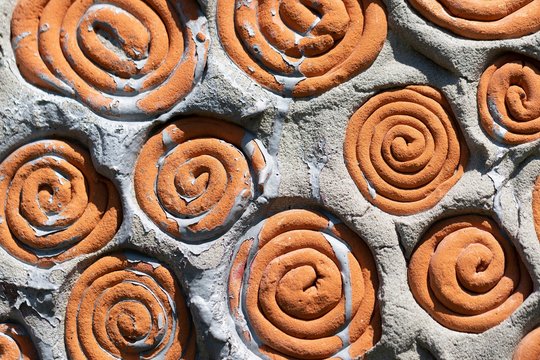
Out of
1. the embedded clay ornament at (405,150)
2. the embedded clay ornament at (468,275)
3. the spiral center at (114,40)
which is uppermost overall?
the spiral center at (114,40)

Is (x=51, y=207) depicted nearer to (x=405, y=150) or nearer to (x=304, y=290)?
(x=304, y=290)

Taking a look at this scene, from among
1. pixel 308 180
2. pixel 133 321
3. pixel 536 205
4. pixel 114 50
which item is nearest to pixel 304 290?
pixel 308 180

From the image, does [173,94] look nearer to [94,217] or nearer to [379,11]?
[94,217]

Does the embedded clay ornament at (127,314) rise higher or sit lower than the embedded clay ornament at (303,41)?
lower

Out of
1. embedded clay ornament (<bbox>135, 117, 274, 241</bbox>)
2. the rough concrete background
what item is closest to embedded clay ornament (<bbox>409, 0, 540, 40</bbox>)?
the rough concrete background

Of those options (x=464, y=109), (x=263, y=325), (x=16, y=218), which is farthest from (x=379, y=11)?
(x=16, y=218)

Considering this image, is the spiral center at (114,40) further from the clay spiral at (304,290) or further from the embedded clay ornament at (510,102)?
the embedded clay ornament at (510,102)

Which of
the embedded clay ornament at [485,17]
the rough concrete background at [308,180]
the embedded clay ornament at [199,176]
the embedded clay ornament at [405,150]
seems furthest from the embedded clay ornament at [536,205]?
the embedded clay ornament at [199,176]
